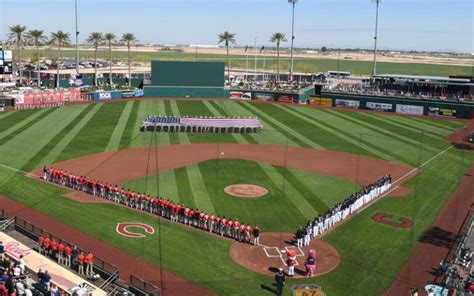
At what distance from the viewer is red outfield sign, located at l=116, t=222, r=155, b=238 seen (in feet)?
81.5

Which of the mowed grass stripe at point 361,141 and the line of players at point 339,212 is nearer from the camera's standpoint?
the line of players at point 339,212

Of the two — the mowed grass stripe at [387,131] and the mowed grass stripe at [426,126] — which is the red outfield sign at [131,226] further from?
the mowed grass stripe at [426,126]

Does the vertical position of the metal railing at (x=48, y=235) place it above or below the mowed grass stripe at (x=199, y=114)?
below

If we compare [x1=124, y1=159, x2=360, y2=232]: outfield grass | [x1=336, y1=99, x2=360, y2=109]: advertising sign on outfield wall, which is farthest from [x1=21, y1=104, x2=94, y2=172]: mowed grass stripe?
[x1=336, y1=99, x2=360, y2=109]: advertising sign on outfield wall

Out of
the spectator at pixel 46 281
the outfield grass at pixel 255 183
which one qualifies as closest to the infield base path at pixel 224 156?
the outfield grass at pixel 255 183

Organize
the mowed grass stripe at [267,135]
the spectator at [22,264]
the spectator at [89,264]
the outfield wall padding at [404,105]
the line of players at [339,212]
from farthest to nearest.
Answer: the outfield wall padding at [404,105] < the mowed grass stripe at [267,135] < the line of players at [339,212] < the spectator at [89,264] < the spectator at [22,264]

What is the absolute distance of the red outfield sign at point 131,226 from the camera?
2484cm

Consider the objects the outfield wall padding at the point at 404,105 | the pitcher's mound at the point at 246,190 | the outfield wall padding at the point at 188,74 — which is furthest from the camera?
the outfield wall padding at the point at 188,74

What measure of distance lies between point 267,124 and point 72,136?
22.8 meters

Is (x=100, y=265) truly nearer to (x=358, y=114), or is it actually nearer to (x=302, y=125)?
(x=302, y=125)

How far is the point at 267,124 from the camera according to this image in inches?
2323

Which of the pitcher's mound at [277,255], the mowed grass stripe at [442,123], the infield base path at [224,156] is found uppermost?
the mowed grass stripe at [442,123]

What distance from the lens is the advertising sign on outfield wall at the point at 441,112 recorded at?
66.9 meters

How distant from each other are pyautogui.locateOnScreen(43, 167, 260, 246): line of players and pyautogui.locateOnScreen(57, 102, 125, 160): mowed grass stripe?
8064 mm
